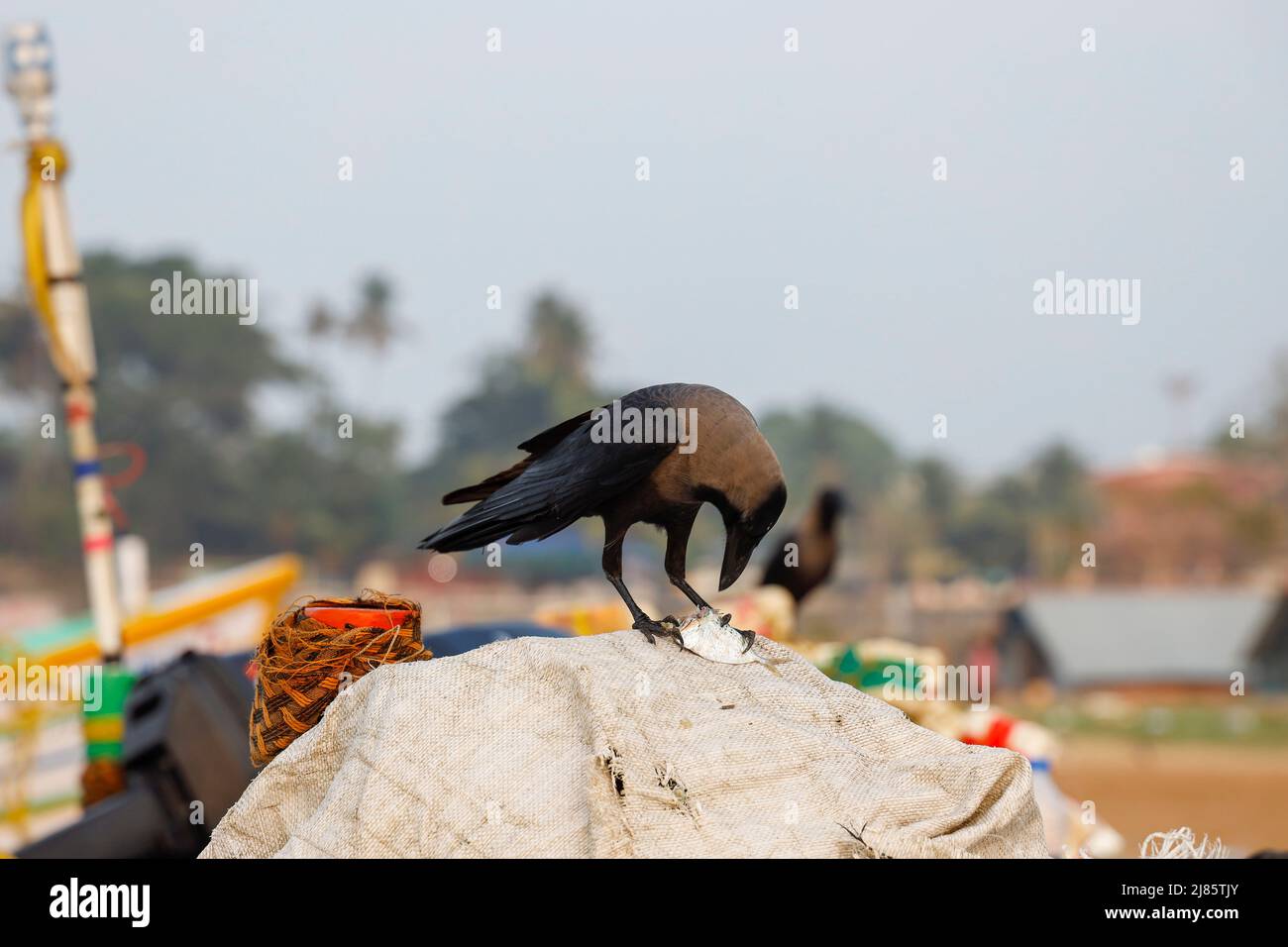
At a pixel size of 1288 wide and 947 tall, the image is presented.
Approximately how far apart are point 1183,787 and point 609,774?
24051mm

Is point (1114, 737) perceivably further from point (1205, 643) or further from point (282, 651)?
point (282, 651)

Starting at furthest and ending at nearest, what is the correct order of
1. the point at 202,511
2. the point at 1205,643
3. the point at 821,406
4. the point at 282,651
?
1. the point at 821,406
2. the point at 202,511
3. the point at 1205,643
4. the point at 282,651

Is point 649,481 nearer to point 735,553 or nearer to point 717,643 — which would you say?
point 735,553

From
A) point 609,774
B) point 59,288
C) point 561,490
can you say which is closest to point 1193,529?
point 59,288

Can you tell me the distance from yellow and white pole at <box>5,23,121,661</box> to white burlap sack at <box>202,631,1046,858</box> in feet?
15.8

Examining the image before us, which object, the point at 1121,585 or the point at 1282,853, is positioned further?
the point at 1121,585

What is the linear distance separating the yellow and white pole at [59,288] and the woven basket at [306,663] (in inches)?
174

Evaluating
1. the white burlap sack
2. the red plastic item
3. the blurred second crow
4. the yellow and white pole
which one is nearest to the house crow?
the red plastic item

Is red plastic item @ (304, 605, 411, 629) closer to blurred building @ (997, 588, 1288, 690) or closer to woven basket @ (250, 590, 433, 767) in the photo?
woven basket @ (250, 590, 433, 767)

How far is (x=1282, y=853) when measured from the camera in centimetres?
457

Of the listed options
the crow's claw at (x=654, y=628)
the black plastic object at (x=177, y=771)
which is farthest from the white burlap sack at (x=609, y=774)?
the black plastic object at (x=177, y=771)

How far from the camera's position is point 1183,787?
2498 centimetres
